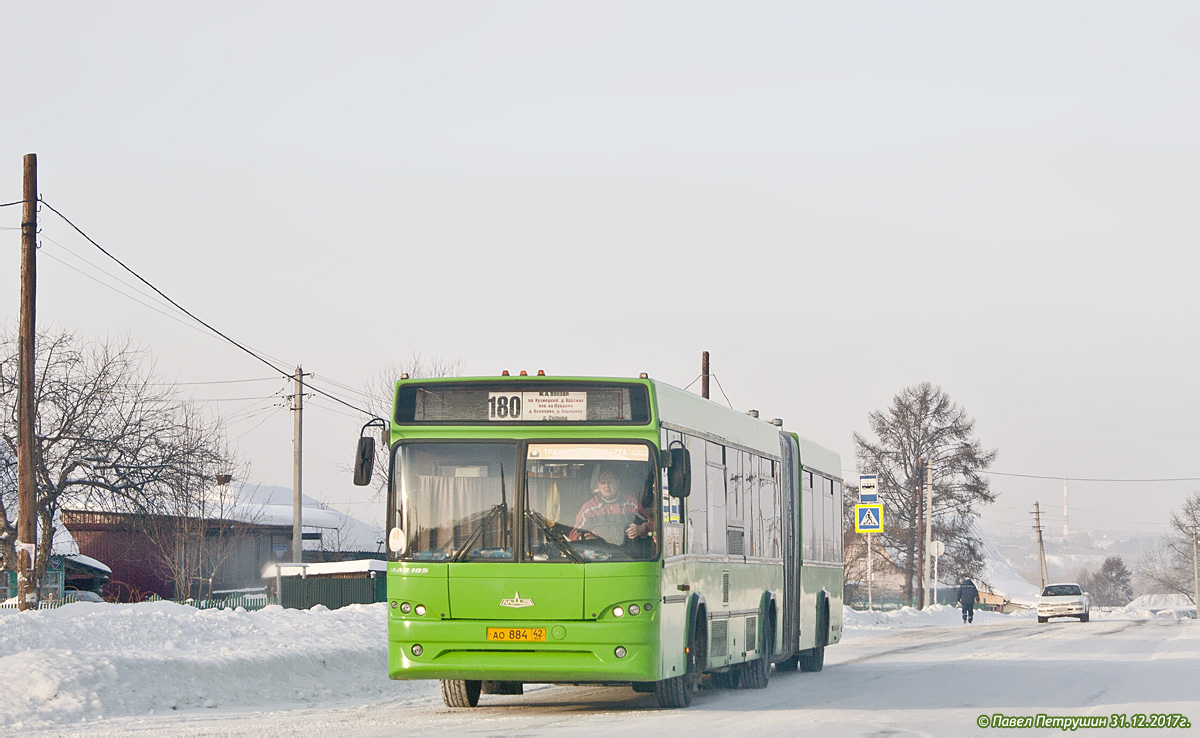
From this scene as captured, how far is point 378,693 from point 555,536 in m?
4.61

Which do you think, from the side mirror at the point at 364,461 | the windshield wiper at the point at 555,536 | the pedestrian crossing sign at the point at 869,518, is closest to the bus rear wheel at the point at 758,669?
the windshield wiper at the point at 555,536

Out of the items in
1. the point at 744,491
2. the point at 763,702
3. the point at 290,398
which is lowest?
the point at 763,702

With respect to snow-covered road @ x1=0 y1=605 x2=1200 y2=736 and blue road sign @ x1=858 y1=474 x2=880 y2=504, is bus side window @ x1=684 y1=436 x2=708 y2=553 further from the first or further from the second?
blue road sign @ x1=858 y1=474 x2=880 y2=504

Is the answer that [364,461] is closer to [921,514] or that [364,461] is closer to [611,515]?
[611,515]

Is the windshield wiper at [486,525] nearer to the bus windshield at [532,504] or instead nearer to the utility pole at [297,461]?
the bus windshield at [532,504]

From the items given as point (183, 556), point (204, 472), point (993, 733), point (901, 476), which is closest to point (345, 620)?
point (993, 733)

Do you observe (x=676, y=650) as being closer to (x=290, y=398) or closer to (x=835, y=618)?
(x=835, y=618)

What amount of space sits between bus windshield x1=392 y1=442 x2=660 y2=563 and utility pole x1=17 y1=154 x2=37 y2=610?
1280cm

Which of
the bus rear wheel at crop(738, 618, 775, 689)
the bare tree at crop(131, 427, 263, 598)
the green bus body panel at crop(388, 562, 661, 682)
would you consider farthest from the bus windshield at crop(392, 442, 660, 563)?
the bare tree at crop(131, 427, 263, 598)

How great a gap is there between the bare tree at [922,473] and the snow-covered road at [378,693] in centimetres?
5763

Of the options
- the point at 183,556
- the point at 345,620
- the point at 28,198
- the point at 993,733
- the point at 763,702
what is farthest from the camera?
the point at 183,556

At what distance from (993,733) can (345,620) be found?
459 inches

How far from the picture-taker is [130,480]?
3738 cm

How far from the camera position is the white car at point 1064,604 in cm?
5159
